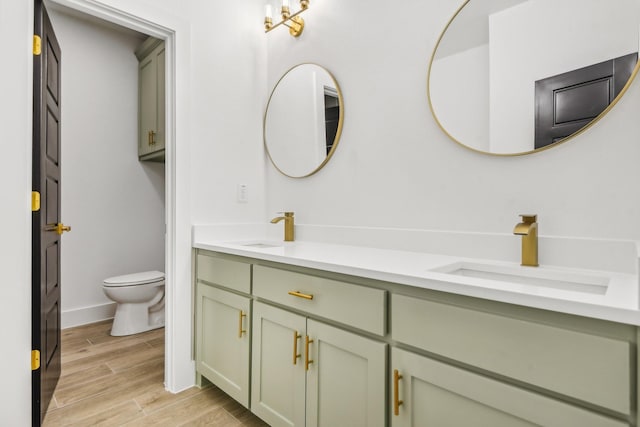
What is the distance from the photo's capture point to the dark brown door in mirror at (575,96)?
3.65ft

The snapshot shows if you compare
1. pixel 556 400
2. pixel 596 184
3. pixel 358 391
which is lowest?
pixel 358 391

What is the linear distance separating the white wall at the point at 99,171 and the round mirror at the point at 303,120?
1684 millimetres

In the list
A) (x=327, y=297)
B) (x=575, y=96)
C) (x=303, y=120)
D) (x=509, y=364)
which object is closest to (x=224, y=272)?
(x=327, y=297)

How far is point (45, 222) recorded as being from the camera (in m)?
1.68

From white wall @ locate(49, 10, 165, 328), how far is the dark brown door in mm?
1036

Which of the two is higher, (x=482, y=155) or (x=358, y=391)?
(x=482, y=155)

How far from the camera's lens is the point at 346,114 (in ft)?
6.29

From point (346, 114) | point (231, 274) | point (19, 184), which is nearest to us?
point (19, 184)

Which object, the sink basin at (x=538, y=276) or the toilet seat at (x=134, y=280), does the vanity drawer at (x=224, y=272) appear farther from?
the toilet seat at (x=134, y=280)

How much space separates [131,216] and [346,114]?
94.4 inches

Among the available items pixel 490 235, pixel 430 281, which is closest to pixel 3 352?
pixel 430 281

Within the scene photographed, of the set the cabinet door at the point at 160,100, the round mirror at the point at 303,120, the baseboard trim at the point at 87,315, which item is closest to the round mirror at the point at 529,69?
the round mirror at the point at 303,120

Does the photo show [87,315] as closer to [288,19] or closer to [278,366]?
[278,366]

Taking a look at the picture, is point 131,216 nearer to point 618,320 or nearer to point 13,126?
point 13,126
